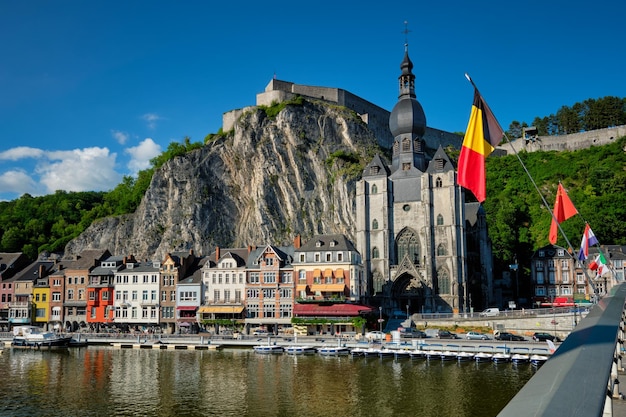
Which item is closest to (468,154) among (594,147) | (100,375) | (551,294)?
(100,375)

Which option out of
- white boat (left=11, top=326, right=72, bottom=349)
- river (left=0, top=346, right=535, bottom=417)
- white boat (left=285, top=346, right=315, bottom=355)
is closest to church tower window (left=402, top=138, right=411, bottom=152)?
white boat (left=285, top=346, right=315, bottom=355)

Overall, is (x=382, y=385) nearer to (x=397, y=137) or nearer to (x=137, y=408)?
(x=137, y=408)

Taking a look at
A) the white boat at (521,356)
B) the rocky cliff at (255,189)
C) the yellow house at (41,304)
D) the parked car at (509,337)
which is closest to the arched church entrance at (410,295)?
the parked car at (509,337)

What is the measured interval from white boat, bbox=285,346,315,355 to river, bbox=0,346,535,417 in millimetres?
1674

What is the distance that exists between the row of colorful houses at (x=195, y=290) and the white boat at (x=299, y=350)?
828 cm

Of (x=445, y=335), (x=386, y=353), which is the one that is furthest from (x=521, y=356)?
(x=445, y=335)

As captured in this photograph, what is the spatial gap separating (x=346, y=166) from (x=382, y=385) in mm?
55861

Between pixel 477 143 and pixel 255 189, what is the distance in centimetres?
7517

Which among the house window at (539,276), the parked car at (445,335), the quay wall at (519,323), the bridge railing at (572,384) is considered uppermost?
the house window at (539,276)

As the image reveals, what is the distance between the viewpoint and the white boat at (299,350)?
47781mm

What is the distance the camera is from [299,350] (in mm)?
47906

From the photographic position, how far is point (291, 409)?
94.8 feet

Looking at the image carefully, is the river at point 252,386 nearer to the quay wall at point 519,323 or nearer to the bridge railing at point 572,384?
the quay wall at point 519,323

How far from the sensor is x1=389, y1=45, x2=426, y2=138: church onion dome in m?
71.7
